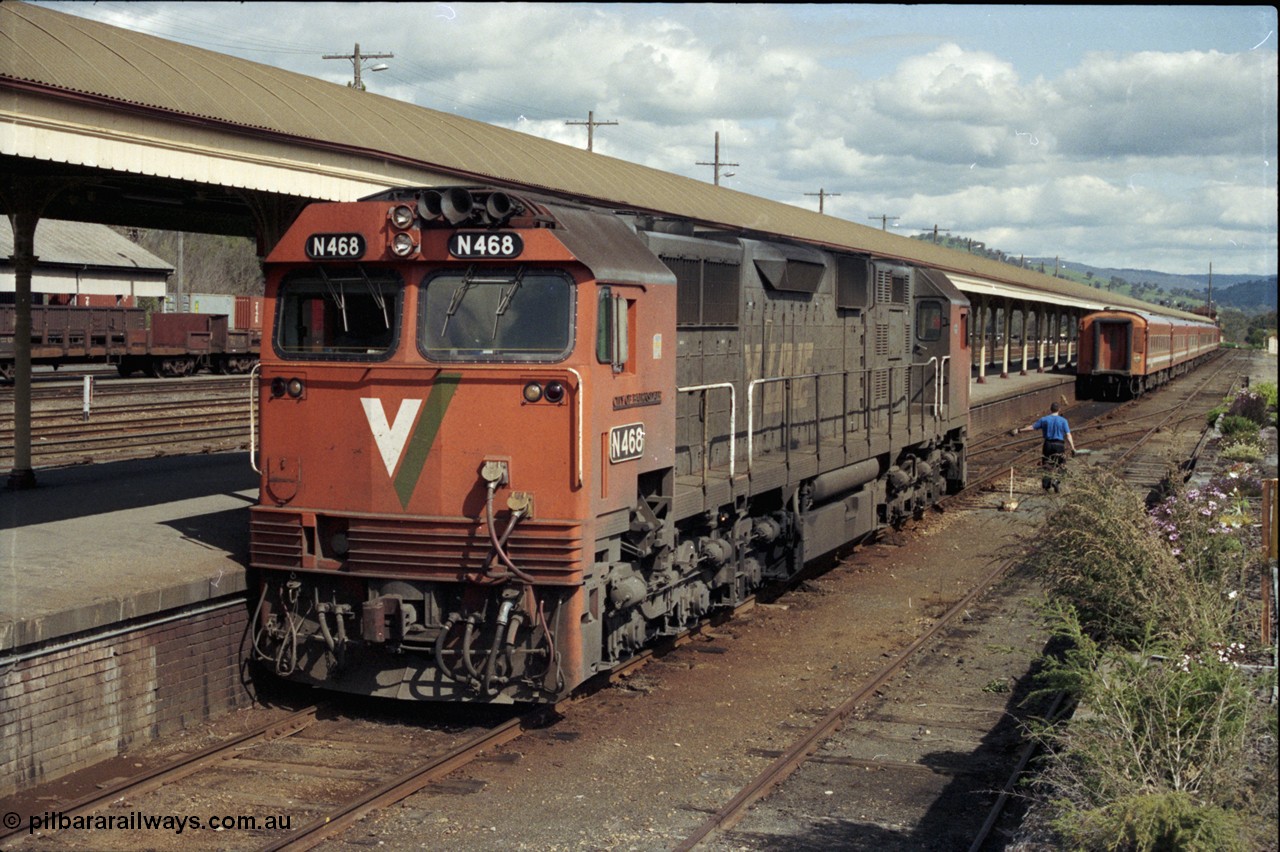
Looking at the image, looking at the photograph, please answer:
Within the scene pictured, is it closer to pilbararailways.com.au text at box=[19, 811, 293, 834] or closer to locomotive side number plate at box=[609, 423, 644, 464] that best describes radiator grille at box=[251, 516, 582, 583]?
locomotive side number plate at box=[609, 423, 644, 464]

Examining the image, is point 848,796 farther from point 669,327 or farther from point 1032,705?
point 669,327

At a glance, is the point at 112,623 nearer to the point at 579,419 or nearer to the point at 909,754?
the point at 579,419

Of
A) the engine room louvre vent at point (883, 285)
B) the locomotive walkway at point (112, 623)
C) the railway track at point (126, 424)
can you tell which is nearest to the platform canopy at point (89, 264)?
the railway track at point (126, 424)

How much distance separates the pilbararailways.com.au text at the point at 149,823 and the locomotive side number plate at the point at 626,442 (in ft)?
10.2

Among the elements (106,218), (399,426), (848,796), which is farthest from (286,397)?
(106,218)

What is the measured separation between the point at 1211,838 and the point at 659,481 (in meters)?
5.19

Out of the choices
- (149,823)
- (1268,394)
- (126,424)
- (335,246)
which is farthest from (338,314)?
(1268,394)

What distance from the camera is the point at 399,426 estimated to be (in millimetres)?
7973

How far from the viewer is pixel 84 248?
156 feet

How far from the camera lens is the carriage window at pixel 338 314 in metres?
8.10

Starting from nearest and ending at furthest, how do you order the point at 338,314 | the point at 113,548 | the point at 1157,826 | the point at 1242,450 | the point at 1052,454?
the point at 1157,826
the point at 338,314
the point at 113,548
the point at 1242,450
the point at 1052,454

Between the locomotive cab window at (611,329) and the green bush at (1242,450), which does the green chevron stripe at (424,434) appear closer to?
the locomotive cab window at (611,329)

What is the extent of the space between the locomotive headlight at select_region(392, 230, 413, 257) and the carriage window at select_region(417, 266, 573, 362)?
25 centimetres

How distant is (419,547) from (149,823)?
7.40 feet
